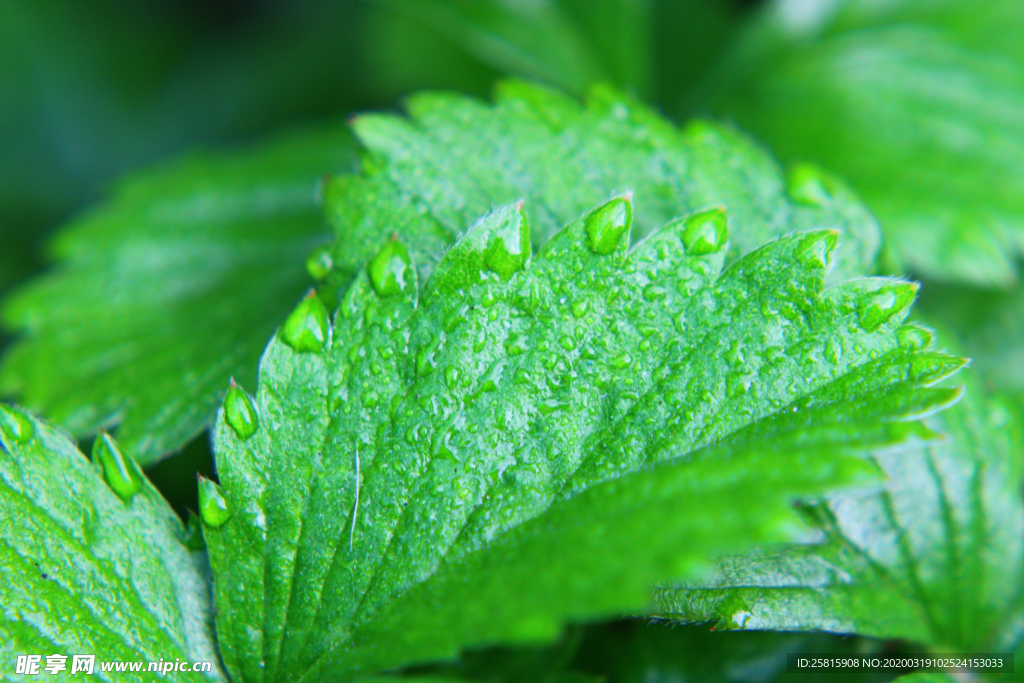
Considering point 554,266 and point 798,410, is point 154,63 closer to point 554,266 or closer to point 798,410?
point 554,266

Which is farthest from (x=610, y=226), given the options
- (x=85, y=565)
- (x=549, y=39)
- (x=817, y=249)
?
(x=549, y=39)

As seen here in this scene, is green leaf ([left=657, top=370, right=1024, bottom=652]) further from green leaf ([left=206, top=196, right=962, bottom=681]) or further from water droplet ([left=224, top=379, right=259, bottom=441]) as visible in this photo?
water droplet ([left=224, top=379, right=259, bottom=441])

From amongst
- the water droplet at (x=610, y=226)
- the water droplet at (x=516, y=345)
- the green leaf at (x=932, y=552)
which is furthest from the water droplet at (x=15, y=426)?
the green leaf at (x=932, y=552)

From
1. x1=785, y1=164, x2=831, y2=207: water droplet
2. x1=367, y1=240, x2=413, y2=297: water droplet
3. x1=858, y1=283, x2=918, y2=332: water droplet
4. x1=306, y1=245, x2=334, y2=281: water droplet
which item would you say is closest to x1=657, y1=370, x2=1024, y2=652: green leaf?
x1=858, y1=283, x2=918, y2=332: water droplet

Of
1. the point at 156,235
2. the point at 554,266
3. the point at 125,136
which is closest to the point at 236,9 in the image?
the point at 125,136

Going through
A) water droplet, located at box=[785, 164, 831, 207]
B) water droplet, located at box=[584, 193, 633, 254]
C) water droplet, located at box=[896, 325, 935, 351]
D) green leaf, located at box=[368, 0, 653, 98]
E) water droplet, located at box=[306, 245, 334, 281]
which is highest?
green leaf, located at box=[368, 0, 653, 98]
